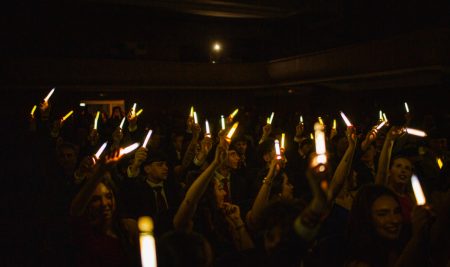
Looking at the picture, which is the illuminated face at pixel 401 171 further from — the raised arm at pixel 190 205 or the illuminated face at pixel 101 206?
the illuminated face at pixel 101 206

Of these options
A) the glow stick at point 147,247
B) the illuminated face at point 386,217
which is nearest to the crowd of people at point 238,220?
the illuminated face at point 386,217

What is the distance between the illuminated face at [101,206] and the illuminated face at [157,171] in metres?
1.52

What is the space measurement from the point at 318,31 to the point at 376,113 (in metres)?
3.60

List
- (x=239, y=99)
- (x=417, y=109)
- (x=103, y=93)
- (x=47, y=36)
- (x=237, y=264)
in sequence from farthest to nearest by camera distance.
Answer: (x=239, y=99) → (x=103, y=93) → (x=47, y=36) → (x=417, y=109) → (x=237, y=264)

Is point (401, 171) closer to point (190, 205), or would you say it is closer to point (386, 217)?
point (386, 217)

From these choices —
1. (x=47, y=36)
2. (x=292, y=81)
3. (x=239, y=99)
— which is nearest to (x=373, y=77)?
(x=292, y=81)

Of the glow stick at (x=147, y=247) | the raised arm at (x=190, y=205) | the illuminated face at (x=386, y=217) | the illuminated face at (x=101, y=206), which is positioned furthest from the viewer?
the raised arm at (x=190, y=205)

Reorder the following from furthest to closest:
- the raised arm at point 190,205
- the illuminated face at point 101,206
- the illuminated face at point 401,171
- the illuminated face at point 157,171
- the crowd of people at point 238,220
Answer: the illuminated face at point 157,171, the illuminated face at point 401,171, the raised arm at point 190,205, the illuminated face at point 101,206, the crowd of people at point 238,220

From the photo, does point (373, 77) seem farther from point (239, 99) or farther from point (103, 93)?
point (103, 93)

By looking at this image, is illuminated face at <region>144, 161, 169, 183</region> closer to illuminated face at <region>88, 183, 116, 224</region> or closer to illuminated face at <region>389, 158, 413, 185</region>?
illuminated face at <region>88, 183, 116, 224</region>

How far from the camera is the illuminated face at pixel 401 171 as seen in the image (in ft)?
12.4

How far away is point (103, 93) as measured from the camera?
16.4 m

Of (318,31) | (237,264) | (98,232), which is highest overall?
(318,31)

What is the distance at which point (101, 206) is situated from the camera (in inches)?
111
